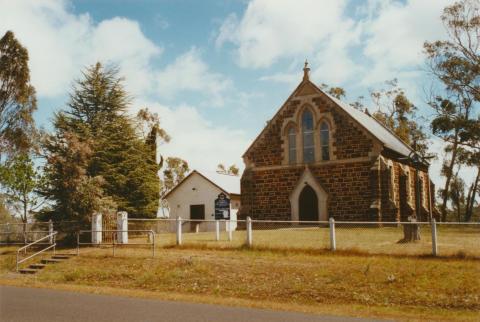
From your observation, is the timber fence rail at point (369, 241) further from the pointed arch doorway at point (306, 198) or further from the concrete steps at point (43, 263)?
the pointed arch doorway at point (306, 198)

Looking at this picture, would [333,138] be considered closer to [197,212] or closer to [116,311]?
[197,212]

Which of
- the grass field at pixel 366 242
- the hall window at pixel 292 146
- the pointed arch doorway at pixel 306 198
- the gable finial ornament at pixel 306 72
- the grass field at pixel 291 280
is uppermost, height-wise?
the gable finial ornament at pixel 306 72

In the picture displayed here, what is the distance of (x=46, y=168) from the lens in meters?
25.7

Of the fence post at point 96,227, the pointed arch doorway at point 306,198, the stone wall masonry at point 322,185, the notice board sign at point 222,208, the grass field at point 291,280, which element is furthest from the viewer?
the notice board sign at point 222,208

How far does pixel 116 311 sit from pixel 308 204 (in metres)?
18.7

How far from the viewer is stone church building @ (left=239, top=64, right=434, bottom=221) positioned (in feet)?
86.1

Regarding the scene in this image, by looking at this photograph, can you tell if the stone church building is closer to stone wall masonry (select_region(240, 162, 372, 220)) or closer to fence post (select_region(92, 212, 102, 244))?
stone wall masonry (select_region(240, 162, 372, 220))

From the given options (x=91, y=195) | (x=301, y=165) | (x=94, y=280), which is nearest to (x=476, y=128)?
(x=301, y=165)

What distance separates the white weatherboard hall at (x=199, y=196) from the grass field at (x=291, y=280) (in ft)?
67.2

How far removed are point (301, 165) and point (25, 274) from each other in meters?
16.3

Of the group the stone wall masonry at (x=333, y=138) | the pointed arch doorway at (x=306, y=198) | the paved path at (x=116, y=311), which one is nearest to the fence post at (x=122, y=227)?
the paved path at (x=116, y=311)

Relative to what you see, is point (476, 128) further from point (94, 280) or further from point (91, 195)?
point (94, 280)

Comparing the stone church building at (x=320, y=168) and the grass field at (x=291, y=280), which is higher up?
the stone church building at (x=320, y=168)

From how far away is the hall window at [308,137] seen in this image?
28703mm
